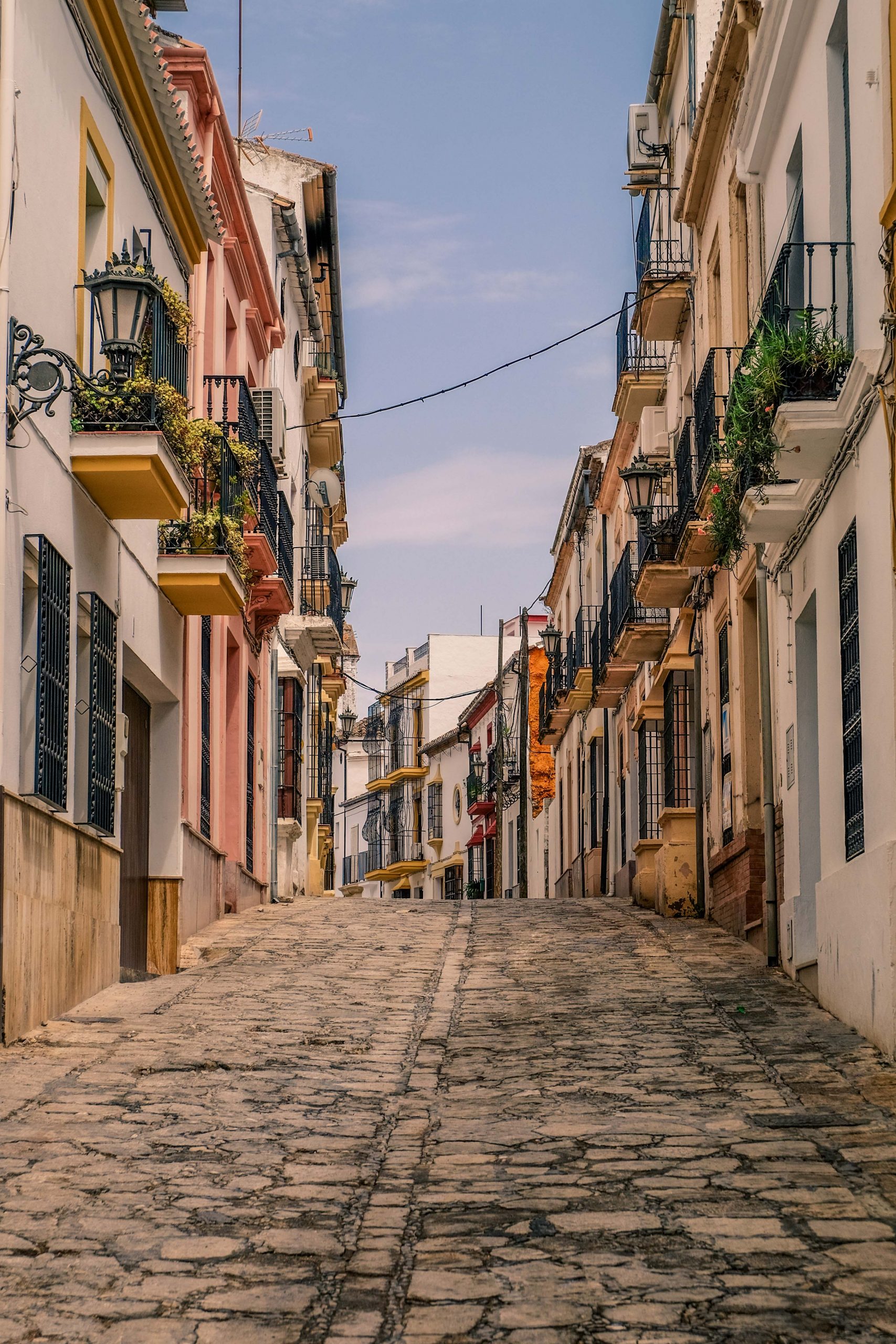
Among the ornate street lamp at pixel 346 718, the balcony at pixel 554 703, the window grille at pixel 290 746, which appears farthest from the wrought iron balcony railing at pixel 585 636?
the ornate street lamp at pixel 346 718

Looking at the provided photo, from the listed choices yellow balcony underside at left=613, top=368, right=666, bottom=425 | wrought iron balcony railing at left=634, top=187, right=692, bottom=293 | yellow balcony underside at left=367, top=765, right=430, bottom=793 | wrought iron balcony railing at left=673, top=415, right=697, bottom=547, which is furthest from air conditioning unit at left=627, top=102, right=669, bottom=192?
yellow balcony underside at left=367, top=765, right=430, bottom=793

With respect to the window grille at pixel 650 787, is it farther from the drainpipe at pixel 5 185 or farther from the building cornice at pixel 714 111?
the drainpipe at pixel 5 185

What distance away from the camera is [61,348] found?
10906mm

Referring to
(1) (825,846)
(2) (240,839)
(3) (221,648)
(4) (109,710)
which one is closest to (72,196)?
(4) (109,710)

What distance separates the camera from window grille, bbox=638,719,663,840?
22547 millimetres

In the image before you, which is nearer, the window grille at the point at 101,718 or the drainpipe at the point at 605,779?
the window grille at the point at 101,718

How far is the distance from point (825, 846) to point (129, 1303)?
694cm

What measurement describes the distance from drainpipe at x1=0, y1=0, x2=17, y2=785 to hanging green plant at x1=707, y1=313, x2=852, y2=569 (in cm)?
435

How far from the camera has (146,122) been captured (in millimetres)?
13180

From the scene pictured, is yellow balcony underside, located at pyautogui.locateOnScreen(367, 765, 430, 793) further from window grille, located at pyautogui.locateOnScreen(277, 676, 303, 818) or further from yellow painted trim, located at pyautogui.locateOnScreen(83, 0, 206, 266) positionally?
yellow painted trim, located at pyautogui.locateOnScreen(83, 0, 206, 266)

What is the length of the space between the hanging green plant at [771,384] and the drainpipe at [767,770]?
1.46 metres

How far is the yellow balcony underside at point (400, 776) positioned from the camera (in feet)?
201

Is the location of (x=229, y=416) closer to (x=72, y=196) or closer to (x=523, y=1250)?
(x=72, y=196)

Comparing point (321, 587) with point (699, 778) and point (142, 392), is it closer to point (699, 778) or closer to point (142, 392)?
point (699, 778)
